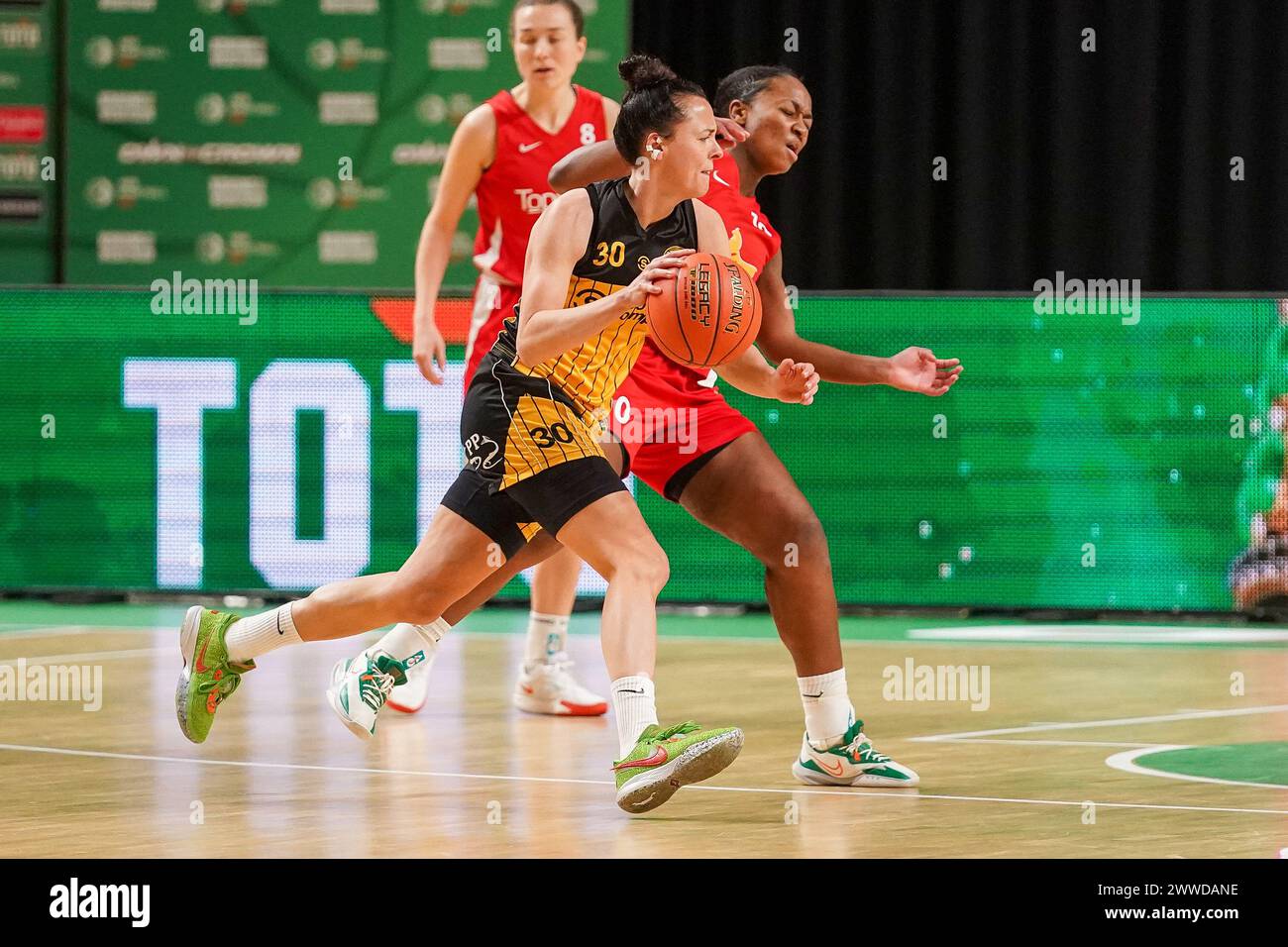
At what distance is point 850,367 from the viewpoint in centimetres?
671

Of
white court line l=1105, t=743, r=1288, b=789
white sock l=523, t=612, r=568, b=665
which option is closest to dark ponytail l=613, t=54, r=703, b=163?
white court line l=1105, t=743, r=1288, b=789

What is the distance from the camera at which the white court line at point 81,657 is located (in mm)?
9742

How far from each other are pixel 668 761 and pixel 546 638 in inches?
110

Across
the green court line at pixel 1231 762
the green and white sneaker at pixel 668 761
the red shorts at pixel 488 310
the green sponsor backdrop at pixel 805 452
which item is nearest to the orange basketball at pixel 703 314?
the green and white sneaker at pixel 668 761

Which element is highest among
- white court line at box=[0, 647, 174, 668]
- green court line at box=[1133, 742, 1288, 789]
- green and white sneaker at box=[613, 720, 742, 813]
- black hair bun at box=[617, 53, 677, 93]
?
black hair bun at box=[617, 53, 677, 93]

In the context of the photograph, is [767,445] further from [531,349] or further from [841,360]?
[531,349]

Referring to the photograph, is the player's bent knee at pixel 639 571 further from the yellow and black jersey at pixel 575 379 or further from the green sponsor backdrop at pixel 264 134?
the green sponsor backdrop at pixel 264 134

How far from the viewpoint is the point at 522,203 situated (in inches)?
332

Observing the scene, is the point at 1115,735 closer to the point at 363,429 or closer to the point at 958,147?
the point at 363,429

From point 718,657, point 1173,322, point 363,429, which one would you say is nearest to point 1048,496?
point 1173,322

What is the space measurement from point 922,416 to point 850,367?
535 cm

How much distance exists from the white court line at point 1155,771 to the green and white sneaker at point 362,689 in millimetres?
2400

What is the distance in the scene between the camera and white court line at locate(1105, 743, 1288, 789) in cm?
654

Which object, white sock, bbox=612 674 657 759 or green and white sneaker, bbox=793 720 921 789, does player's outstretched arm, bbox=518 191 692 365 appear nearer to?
white sock, bbox=612 674 657 759
